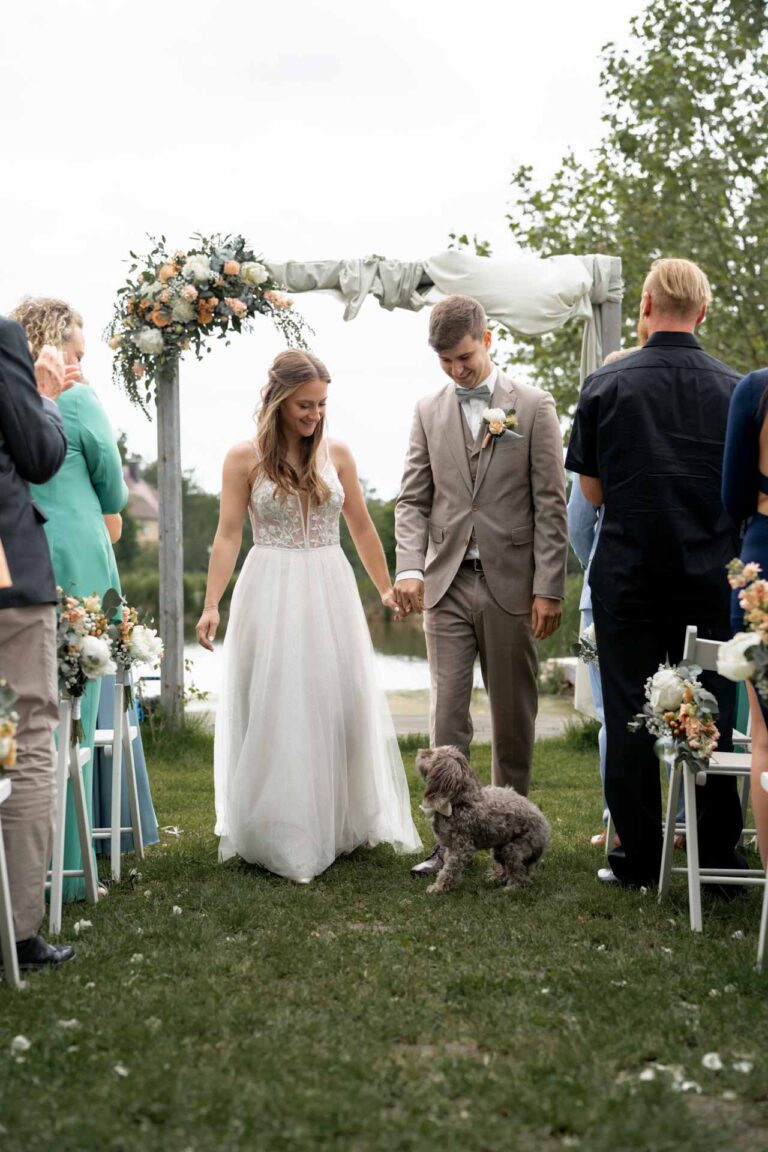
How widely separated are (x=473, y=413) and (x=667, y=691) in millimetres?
1477

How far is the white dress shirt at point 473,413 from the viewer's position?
485cm

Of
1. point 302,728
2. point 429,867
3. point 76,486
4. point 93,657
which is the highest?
point 76,486


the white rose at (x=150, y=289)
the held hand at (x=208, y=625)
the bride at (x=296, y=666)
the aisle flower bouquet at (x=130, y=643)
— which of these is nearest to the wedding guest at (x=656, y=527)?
the bride at (x=296, y=666)

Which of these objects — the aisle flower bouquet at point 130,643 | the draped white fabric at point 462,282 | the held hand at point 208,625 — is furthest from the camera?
the draped white fabric at point 462,282

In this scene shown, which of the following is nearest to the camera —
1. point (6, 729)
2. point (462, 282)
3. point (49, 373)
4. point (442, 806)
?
point (6, 729)

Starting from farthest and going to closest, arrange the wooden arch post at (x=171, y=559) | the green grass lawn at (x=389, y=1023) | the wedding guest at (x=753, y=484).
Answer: the wooden arch post at (x=171, y=559) < the wedding guest at (x=753, y=484) < the green grass lawn at (x=389, y=1023)

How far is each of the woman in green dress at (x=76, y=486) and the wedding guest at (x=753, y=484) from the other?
7.39 ft

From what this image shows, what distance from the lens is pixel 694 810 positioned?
4.05 metres

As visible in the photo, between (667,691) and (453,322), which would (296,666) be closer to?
(453,322)

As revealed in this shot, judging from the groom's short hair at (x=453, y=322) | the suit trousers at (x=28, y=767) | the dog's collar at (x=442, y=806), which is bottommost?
the dog's collar at (x=442, y=806)

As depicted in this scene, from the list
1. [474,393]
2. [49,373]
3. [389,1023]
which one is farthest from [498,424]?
[389,1023]

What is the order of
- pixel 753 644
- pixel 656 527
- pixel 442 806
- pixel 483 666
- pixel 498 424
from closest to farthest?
1. pixel 753 644
2. pixel 656 527
3. pixel 442 806
4. pixel 498 424
5. pixel 483 666

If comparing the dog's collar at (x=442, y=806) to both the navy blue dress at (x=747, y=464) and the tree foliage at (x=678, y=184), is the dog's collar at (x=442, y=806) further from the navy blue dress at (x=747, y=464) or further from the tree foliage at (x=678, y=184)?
the tree foliage at (x=678, y=184)

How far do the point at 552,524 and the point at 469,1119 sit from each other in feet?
8.39
